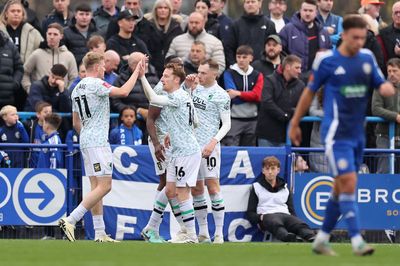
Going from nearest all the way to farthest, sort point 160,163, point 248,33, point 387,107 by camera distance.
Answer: point 160,163 < point 387,107 < point 248,33

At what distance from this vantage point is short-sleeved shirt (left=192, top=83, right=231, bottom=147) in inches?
773

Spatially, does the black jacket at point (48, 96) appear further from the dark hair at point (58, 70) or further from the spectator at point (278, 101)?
the spectator at point (278, 101)

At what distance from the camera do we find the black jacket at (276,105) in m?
21.9

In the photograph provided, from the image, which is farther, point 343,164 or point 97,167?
point 97,167

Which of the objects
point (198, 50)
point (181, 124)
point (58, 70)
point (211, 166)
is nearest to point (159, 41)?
point (198, 50)

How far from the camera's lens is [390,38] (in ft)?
76.7

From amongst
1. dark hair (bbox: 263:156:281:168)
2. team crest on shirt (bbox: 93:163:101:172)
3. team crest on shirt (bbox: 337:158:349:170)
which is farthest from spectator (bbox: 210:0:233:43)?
team crest on shirt (bbox: 337:158:349:170)

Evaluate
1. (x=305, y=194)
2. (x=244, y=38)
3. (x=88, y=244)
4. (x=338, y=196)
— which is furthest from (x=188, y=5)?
(x=338, y=196)

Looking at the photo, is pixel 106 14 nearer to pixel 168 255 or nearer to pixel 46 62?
pixel 46 62

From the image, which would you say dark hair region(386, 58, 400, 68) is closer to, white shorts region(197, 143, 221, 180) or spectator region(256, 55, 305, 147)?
spectator region(256, 55, 305, 147)

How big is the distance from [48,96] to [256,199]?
401 centimetres

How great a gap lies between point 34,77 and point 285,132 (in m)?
4.45

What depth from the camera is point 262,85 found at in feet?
72.9

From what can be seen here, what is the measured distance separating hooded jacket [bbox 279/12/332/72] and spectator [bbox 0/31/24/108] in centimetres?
472
